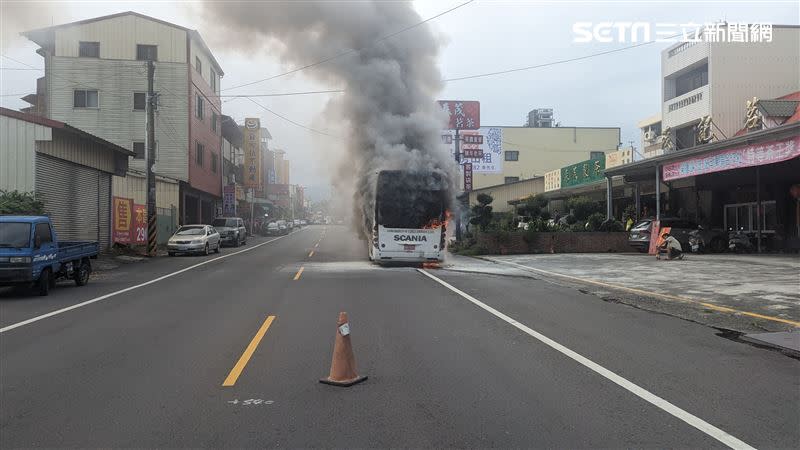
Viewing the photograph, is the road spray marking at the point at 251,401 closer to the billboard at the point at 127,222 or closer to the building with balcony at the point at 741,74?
the billboard at the point at 127,222

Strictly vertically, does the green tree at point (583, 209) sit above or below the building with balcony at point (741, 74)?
below

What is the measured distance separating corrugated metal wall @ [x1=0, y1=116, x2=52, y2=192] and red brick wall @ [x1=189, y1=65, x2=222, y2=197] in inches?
682

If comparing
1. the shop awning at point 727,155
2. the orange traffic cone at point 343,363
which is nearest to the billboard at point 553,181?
the shop awning at point 727,155

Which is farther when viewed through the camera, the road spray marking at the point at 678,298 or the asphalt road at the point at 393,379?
the road spray marking at the point at 678,298

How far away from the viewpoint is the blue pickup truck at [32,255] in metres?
11.5

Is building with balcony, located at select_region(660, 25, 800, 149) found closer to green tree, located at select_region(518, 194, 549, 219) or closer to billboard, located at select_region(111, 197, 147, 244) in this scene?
green tree, located at select_region(518, 194, 549, 219)

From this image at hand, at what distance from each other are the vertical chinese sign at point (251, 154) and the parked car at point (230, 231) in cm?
1730

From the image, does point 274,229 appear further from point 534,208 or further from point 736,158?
point 736,158

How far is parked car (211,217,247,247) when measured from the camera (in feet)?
109

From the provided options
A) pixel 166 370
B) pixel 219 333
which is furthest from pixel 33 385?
pixel 219 333

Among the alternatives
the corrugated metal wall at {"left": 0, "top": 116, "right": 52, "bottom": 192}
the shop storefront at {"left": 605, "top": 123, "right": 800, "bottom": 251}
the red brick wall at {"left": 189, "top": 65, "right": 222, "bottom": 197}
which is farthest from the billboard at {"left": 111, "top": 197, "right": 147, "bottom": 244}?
the shop storefront at {"left": 605, "top": 123, "right": 800, "bottom": 251}

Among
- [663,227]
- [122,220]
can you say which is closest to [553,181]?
[663,227]

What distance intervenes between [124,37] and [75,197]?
17.0 m

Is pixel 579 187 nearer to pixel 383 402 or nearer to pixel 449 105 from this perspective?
pixel 449 105
